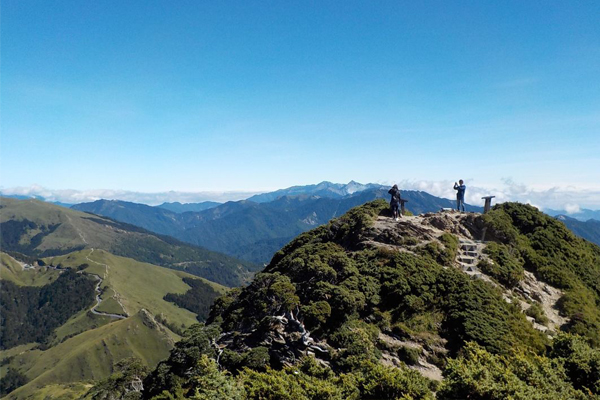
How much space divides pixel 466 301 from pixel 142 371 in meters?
49.5

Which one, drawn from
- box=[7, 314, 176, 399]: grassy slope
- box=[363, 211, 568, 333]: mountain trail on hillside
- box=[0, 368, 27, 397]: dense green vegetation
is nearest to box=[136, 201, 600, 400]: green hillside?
box=[363, 211, 568, 333]: mountain trail on hillside

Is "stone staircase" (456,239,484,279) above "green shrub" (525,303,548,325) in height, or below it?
above

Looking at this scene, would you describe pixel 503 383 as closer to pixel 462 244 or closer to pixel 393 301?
pixel 393 301

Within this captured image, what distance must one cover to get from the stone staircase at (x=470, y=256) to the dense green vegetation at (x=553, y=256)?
2500 millimetres

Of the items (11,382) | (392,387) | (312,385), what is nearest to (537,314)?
(392,387)

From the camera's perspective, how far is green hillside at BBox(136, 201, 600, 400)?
65.1 feet

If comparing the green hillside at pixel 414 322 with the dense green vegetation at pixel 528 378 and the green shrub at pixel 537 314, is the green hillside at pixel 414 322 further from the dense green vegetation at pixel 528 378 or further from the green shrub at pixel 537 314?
the green shrub at pixel 537 314

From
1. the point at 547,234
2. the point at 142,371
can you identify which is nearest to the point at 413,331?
the point at 547,234

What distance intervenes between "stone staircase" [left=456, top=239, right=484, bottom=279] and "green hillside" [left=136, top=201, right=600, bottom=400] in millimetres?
155

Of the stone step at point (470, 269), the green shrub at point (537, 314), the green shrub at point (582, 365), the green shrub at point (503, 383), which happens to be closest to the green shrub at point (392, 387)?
the green shrub at point (503, 383)

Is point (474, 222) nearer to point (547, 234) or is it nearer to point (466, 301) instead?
point (547, 234)

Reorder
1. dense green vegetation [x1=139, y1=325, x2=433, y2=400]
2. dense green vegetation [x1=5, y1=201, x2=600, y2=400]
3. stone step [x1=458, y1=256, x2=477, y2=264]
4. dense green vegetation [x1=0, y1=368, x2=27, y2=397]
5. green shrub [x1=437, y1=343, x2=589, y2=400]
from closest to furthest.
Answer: green shrub [x1=437, y1=343, x2=589, y2=400] < dense green vegetation [x1=139, y1=325, x2=433, y2=400] < dense green vegetation [x1=5, y1=201, x2=600, y2=400] < stone step [x1=458, y1=256, x2=477, y2=264] < dense green vegetation [x1=0, y1=368, x2=27, y2=397]

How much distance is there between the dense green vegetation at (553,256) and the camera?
3725cm

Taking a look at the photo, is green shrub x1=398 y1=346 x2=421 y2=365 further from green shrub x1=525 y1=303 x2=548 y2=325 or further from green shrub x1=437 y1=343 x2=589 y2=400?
green shrub x1=525 y1=303 x2=548 y2=325
